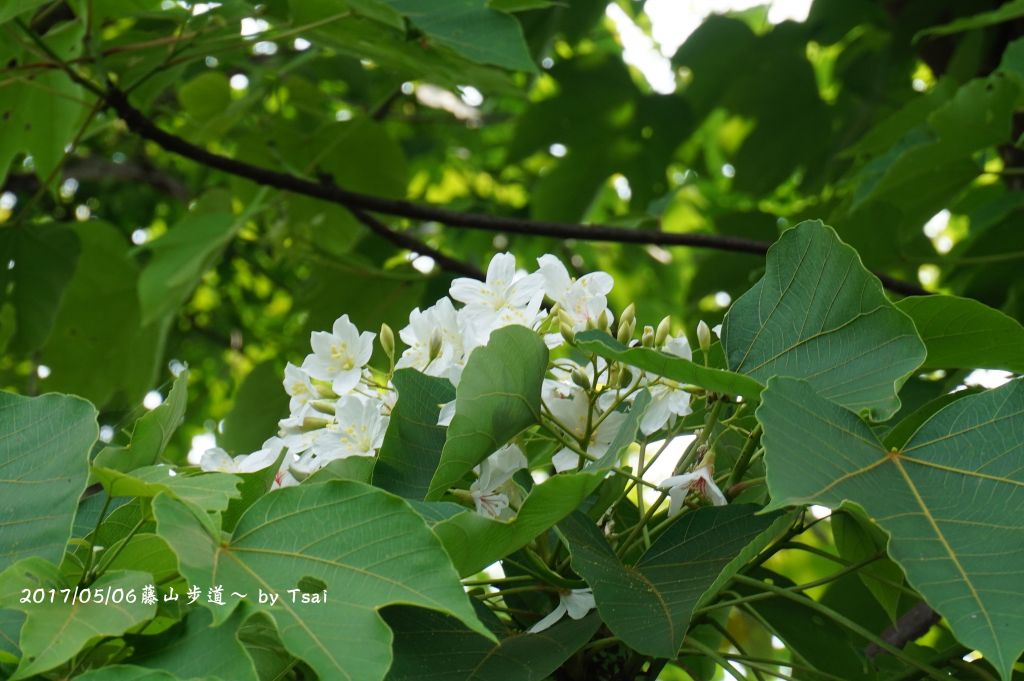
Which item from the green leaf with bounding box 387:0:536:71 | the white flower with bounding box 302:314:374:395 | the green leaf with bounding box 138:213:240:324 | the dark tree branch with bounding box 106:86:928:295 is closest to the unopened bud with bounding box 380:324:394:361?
the white flower with bounding box 302:314:374:395

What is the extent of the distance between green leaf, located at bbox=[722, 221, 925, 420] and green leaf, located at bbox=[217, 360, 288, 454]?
4.51 ft

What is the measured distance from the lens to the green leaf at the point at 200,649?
0.62 metres

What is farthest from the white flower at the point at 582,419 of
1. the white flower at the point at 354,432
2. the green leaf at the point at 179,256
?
the green leaf at the point at 179,256

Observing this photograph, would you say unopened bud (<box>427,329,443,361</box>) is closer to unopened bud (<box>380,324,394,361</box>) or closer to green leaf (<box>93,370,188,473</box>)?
unopened bud (<box>380,324,394,361</box>)

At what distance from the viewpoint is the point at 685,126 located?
8.72 feet

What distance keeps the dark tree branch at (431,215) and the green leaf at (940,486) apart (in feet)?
3.00

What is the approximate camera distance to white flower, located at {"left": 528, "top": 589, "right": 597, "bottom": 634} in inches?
29.6

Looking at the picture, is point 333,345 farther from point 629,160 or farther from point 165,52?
point 629,160

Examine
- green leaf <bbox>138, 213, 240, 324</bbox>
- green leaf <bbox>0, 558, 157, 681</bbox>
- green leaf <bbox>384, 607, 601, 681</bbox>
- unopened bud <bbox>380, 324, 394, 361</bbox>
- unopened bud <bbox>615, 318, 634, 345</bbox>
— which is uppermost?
unopened bud <bbox>615, 318, 634, 345</bbox>

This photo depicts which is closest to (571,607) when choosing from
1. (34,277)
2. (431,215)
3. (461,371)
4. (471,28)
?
(461,371)

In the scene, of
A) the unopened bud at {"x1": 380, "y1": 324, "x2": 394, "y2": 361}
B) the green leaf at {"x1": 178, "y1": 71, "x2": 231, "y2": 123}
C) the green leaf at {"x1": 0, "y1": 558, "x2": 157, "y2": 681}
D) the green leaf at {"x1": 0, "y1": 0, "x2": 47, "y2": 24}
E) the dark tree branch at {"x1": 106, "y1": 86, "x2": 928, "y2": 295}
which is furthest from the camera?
the green leaf at {"x1": 178, "y1": 71, "x2": 231, "y2": 123}

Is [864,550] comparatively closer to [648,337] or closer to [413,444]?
[648,337]

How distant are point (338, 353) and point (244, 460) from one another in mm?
113

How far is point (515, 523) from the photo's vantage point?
0.67 metres
